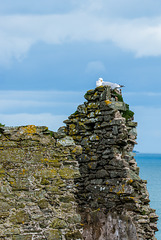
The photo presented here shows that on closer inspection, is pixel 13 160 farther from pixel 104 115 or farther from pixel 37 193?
pixel 104 115

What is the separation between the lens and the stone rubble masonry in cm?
938

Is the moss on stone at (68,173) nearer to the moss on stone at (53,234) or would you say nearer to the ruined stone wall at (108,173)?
the moss on stone at (53,234)

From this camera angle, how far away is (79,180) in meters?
12.8

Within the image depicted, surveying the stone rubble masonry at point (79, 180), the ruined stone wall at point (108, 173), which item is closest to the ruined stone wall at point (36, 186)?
the stone rubble masonry at point (79, 180)

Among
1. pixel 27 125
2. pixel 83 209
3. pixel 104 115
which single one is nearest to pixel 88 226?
pixel 83 209

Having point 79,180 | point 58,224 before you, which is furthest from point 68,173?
point 79,180

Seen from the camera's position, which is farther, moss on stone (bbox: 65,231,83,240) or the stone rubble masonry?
moss on stone (bbox: 65,231,83,240)

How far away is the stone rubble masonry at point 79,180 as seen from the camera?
9383 millimetres

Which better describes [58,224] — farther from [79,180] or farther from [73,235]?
[79,180]

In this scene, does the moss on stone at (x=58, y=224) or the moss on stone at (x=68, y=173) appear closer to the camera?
the moss on stone at (x=58, y=224)

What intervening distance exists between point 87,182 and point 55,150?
9.93 ft

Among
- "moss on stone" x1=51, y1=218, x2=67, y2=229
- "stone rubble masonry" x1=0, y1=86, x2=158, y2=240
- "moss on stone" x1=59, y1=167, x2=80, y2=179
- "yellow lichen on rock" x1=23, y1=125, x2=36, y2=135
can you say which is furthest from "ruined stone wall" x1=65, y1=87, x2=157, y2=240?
"yellow lichen on rock" x1=23, y1=125, x2=36, y2=135

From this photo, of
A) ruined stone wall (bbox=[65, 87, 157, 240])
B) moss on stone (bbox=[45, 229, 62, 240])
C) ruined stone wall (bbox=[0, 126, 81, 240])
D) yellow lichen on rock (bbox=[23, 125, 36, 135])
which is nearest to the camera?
ruined stone wall (bbox=[0, 126, 81, 240])

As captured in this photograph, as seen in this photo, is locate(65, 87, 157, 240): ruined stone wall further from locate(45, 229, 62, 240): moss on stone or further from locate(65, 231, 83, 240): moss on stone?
locate(45, 229, 62, 240): moss on stone
